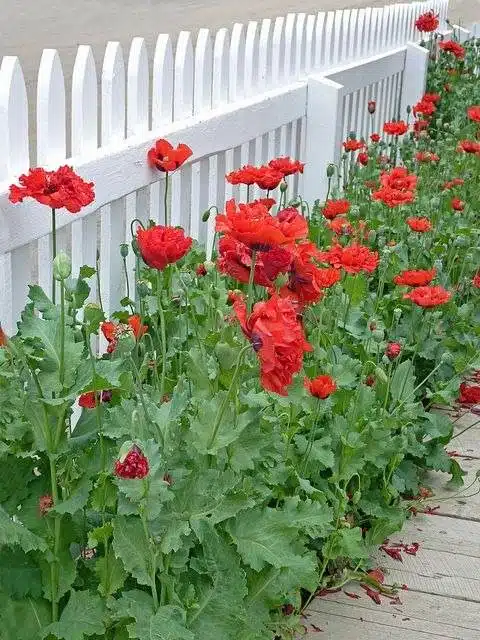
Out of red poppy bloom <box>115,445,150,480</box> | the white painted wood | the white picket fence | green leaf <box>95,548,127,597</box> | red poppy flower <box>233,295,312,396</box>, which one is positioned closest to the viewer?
red poppy bloom <box>115,445,150,480</box>

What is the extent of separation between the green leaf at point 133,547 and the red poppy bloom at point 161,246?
1.52 feet

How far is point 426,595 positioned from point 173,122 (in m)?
1.70

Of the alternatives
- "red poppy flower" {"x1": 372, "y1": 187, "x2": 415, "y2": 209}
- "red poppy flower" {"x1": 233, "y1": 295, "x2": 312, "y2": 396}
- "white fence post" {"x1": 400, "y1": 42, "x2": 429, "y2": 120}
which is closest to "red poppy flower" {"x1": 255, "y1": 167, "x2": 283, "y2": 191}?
"red poppy flower" {"x1": 372, "y1": 187, "x2": 415, "y2": 209}

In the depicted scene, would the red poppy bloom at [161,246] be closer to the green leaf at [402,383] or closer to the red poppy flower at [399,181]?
the green leaf at [402,383]

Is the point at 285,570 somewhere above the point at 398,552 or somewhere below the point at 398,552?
above

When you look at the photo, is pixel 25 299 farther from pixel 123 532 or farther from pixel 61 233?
pixel 123 532

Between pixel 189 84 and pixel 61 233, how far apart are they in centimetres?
103

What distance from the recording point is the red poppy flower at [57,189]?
1863 millimetres

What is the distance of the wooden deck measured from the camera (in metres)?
2.18

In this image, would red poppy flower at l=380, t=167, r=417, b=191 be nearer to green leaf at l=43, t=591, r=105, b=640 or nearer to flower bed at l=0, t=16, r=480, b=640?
flower bed at l=0, t=16, r=480, b=640

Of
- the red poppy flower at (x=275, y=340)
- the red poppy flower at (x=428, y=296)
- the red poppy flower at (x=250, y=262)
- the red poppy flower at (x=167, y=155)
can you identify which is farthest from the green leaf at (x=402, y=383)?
the red poppy flower at (x=275, y=340)

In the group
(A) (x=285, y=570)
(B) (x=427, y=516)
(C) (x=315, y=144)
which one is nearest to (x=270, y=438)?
(A) (x=285, y=570)

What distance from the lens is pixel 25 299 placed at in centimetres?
246

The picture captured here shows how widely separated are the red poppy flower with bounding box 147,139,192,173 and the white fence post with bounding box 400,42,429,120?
173 inches
